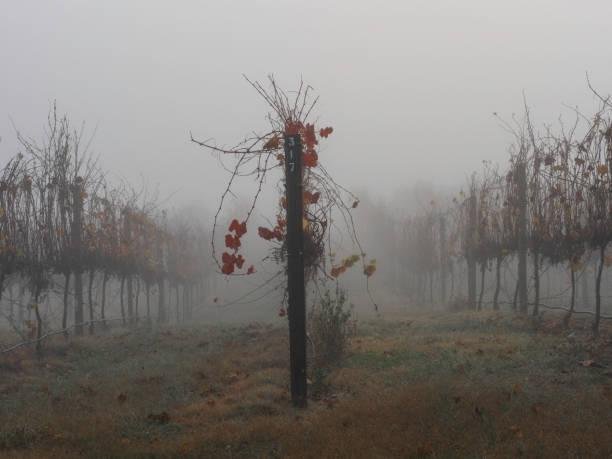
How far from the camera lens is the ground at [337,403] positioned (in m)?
4.75

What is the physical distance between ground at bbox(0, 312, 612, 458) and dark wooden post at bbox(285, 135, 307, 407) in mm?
373

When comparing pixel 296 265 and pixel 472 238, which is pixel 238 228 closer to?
pixel 296 265

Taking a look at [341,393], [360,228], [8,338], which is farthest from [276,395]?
[360,228]

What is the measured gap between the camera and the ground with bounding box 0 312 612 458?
4.75 metres

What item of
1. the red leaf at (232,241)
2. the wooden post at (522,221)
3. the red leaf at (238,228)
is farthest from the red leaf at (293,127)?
the wooden post at (522,221)

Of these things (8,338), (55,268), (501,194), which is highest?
(501,194)

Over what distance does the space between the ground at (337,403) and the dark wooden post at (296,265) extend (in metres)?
0.37

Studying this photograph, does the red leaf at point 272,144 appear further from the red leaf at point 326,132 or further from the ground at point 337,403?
the ground at point 337,403

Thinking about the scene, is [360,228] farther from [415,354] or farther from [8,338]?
[415,354]

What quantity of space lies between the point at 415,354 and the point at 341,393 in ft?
7.24

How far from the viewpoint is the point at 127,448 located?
4938mm

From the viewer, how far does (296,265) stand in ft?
20.2

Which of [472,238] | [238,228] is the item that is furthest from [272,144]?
[472,238]

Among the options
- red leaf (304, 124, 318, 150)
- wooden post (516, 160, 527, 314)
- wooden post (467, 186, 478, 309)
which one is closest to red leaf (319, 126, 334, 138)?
red leaf (304, 124, 318, 150)
